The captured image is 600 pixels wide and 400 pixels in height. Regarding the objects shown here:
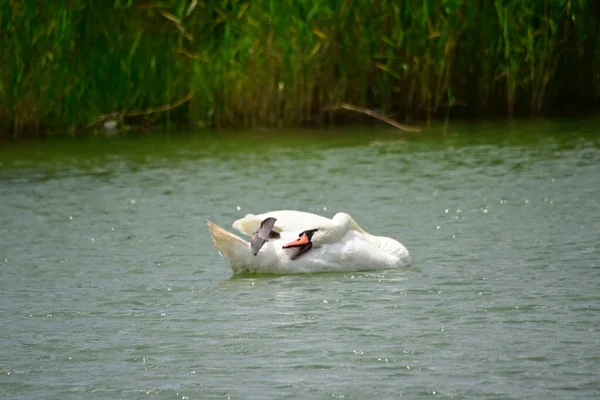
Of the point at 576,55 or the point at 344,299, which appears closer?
the point at 344,299

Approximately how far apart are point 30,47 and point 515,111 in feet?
18.3

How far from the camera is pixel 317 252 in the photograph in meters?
8.16

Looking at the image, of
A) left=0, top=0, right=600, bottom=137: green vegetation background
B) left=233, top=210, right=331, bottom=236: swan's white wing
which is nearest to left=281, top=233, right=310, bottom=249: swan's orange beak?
left=233, top=210, right=331, bottom=236: swan's white wing

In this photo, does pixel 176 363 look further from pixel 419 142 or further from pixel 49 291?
pixel 419 142

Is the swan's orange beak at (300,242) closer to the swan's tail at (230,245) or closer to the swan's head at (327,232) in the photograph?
the swan's head at (327,232)

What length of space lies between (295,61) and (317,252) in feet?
22.9

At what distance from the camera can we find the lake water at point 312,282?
5.89 m

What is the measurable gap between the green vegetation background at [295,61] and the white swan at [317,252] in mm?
6804

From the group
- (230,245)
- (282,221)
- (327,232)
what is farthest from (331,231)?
(230,245)

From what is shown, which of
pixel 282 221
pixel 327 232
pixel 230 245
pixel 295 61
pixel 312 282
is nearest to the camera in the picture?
pixel 312 282

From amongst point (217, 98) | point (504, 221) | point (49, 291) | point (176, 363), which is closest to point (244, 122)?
point (217, 98)

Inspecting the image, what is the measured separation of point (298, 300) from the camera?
741 cm

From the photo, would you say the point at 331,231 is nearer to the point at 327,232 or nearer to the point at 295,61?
the point at 327,232

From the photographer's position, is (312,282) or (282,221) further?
(282,221)
